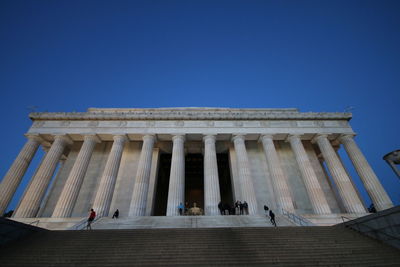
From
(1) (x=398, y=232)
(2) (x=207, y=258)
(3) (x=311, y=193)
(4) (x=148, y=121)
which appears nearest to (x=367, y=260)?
(1) (x=398, y=232)

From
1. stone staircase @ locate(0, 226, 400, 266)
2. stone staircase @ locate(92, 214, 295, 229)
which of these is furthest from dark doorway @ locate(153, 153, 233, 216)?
stone staircase @ locate(0, 226, 400, 266)

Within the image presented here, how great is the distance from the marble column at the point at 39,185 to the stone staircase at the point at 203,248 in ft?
37.3

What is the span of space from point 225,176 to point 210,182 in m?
16.4

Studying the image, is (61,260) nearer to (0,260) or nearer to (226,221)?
(0,260)

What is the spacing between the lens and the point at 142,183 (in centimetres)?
2161

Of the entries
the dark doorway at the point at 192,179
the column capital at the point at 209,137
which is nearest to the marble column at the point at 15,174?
the dark doorway at the point at 192,179

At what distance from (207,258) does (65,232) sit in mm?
9164

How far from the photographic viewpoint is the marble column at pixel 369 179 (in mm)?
20594

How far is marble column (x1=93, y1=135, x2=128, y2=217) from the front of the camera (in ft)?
65.9

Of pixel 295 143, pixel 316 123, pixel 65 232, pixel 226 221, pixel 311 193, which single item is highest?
pixel 316 123

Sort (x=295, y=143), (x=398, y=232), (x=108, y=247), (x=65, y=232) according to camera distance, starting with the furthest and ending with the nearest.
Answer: (x=295, y=143)
(x=65, y=232)
(x=108, y=247)
(x=398, y=232)

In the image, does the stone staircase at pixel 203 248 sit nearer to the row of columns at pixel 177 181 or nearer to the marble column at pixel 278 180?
the row of columns at pixel 177 181

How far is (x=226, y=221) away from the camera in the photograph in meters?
16.1

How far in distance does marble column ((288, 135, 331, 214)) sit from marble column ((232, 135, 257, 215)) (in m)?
6.50
